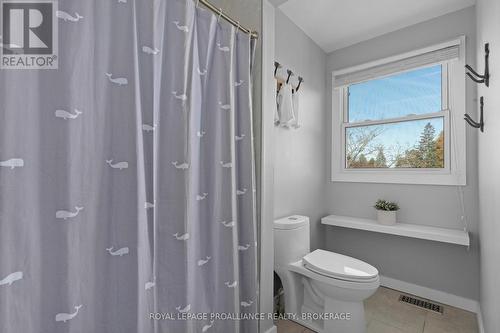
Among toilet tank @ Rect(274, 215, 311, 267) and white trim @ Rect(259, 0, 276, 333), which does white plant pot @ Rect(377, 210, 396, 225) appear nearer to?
toilet tank @ Rect(274, 215, 311, 267)

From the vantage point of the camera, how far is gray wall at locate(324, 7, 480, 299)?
1.97m

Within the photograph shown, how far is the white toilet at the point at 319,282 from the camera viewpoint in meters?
1.49

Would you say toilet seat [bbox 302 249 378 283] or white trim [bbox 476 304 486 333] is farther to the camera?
white trim [bbox 476 304 486 333]

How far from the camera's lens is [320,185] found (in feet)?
8.73

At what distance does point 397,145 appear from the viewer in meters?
2.37

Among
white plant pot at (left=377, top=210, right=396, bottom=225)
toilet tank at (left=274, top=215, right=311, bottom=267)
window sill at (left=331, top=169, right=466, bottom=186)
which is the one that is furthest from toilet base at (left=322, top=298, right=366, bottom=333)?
window sill at (left=331, top=169, right=466, bottom=186)

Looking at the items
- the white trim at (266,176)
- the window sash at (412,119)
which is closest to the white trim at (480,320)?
the window sash at (412,119)

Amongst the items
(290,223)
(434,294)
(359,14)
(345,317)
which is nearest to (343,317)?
(345,317)

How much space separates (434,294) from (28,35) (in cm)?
308

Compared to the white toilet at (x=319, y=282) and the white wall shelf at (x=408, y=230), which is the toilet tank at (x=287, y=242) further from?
the white wall shelf at (x=408, y=230)

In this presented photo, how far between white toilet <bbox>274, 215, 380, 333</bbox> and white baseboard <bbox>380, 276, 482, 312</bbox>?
94cm

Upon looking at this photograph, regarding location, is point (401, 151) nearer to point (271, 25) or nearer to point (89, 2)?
point (271, 25)

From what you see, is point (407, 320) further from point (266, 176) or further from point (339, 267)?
point (266, 176)

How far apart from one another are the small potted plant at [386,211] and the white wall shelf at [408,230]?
47 millimetres
